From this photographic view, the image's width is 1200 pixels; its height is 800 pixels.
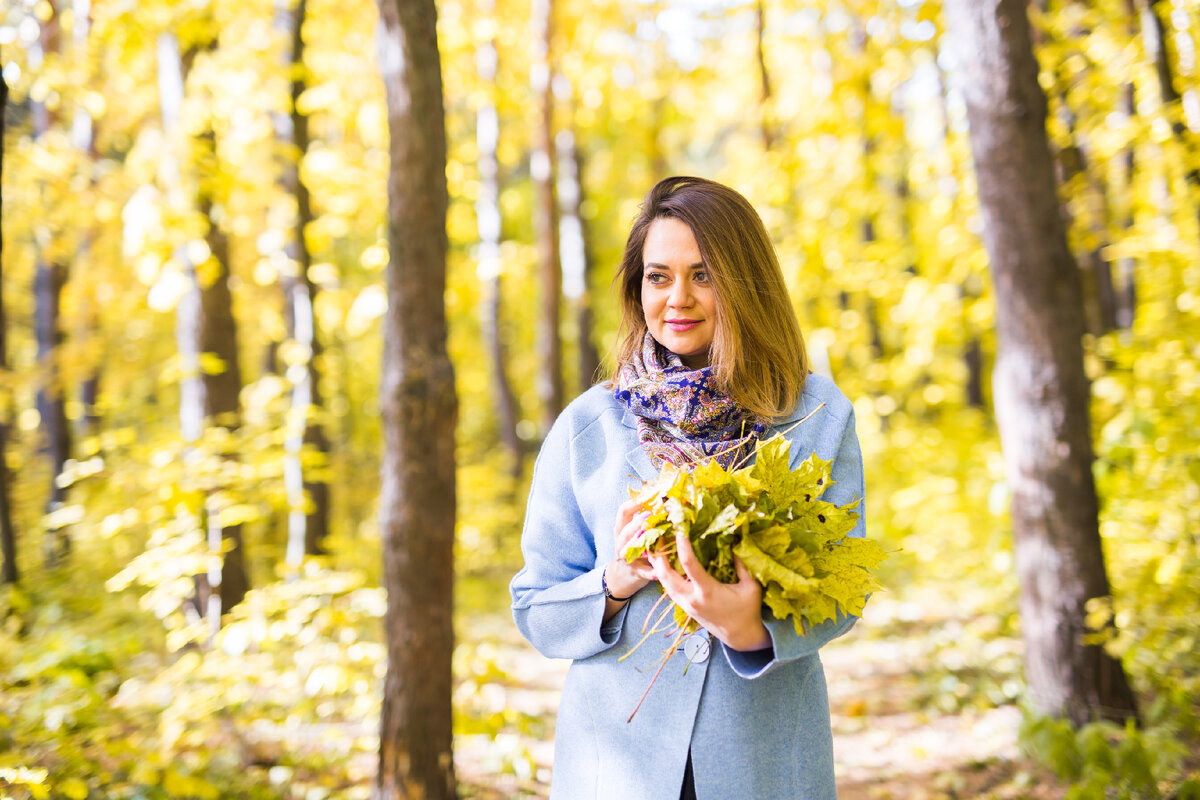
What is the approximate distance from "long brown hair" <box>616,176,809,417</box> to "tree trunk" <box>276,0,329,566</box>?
14.2ft

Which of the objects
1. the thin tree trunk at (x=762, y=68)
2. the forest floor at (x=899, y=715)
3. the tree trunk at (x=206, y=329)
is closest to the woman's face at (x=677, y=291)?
the forest floor at (x=899, y=715)

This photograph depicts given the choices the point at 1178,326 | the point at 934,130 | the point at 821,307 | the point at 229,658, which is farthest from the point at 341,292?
the point at 934,130

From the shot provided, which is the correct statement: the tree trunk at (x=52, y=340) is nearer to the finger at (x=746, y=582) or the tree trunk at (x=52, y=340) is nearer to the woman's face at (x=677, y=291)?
the woman's face at (x=677, y=291)

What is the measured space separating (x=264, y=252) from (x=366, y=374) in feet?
33.5

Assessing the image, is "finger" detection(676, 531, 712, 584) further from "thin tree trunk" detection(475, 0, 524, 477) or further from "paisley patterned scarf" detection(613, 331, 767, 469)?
"thin tree trunk" detection(475, 0, 524, 477)

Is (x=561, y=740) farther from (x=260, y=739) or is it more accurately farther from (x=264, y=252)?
(x=264, y=252)

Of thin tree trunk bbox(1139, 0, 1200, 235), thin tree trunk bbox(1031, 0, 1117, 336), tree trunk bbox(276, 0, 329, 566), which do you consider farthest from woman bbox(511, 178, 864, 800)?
thin tree trunk bbox(1139, 0, 1200, 235)

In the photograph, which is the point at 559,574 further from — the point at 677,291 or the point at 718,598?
the point at 677,291

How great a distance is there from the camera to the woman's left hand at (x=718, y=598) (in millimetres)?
1381

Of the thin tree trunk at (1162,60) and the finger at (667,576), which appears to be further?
the thin tree trunk at (1162,60)

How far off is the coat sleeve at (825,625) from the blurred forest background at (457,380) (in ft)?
9.28

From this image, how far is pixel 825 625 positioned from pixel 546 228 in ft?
29.4

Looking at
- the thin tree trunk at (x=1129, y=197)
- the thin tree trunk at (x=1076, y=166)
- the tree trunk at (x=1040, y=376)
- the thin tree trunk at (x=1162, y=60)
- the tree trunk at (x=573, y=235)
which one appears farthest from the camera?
the tree trunk at (x=573, y=235)

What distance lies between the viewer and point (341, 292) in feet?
25.1
